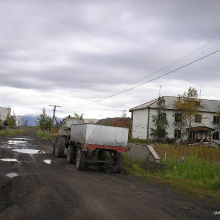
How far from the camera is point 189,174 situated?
12.7m

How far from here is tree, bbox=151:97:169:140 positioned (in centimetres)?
4194

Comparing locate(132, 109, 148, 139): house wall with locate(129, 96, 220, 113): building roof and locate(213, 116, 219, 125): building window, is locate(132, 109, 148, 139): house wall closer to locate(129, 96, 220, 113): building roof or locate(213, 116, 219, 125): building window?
locate(129, 96, 220, 113): building roof

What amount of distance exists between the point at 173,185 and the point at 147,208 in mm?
3946

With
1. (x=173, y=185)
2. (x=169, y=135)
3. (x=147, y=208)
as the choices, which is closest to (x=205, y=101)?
(x=169, y=135)

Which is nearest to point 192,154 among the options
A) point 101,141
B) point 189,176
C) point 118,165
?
point 189,176

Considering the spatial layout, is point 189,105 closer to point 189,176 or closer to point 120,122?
point 120,122

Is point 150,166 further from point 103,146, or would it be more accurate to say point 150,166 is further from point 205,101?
point 205,101

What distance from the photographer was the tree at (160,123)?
4194 centimetres

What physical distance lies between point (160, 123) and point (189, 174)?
29454mm

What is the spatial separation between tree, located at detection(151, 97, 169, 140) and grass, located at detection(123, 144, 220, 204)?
24.7 meters

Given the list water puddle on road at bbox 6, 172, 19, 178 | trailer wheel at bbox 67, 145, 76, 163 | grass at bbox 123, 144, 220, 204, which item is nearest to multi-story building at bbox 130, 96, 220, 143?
grass at bbox 123, 144, 220, 204

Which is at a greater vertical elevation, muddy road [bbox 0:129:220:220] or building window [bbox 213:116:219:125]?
building window [bbox 213:116:219:125]

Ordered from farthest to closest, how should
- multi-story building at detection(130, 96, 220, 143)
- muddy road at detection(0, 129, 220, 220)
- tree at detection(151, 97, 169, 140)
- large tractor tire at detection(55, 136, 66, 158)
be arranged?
multi-story building at detection(130, 96, 220, 143)
tree at detection(151, 97, 169, 140)
large tractor tire at detection(55, 136, 66, 158)
muddy road at detection(0, 129, 220, 220)

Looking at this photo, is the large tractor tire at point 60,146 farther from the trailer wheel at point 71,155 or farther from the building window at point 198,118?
the building window at point 198,118
